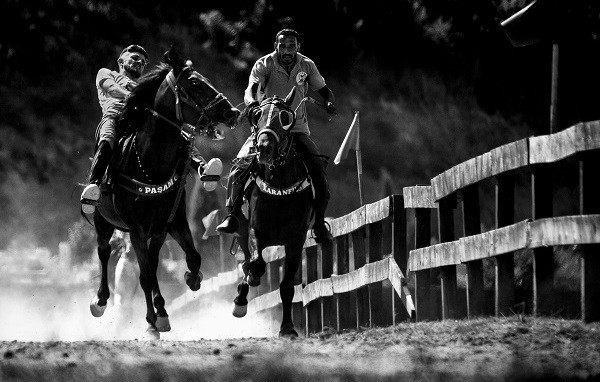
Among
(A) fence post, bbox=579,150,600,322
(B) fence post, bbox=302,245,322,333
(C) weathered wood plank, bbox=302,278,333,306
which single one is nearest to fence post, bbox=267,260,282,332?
(C) weathered wood plank, bbox=302,278,333,306

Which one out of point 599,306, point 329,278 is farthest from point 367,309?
point 599,306

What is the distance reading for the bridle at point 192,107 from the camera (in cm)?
1620

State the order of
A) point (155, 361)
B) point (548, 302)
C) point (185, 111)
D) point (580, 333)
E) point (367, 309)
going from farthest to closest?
point (367, 309) < point (185, 111) < point (548, 302) < point (580, 333) < point (155, 361)

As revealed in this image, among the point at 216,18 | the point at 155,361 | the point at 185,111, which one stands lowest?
the point at 155,361

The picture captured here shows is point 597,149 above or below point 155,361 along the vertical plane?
above

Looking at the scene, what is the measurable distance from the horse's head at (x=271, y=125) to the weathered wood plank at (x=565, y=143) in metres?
3.47

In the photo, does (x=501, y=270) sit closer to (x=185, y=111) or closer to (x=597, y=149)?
(x=597, y=149)

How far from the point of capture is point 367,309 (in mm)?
17797

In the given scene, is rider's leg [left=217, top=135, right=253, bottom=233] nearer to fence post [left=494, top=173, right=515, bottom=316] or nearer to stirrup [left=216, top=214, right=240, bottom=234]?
stirrup [left=216, top=214, right=240, bottom=234]

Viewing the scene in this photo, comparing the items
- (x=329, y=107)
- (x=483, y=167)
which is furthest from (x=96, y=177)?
(x=483, y=167)

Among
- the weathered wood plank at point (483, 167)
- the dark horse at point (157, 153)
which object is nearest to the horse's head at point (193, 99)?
the dark horse at point (157, 153)

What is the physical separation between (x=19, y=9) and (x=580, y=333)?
1870 centimetres

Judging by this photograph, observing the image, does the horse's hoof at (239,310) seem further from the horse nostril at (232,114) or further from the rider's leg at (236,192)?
the horse nostril at (232,114)

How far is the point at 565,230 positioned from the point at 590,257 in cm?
31
